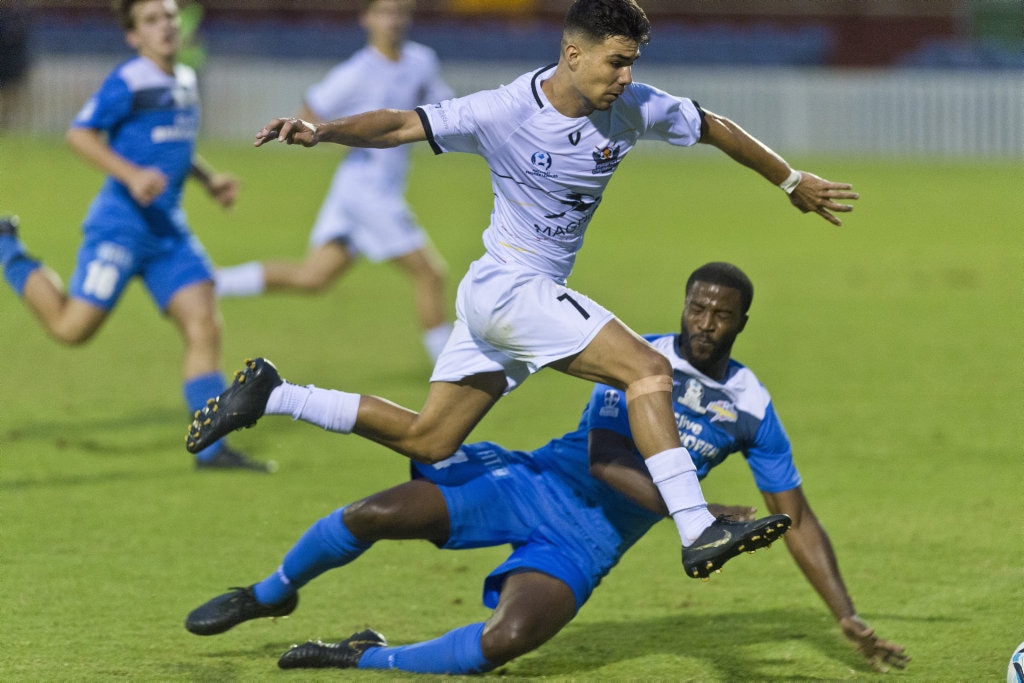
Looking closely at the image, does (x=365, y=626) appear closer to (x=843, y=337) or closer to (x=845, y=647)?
(x=845, y=647)

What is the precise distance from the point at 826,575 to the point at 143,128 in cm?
525

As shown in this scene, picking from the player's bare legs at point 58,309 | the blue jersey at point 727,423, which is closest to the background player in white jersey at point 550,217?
the blue jersey at point 727,423

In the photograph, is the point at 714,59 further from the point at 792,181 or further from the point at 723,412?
the point at 723,412

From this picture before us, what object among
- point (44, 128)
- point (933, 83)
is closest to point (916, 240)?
point (933, 83)

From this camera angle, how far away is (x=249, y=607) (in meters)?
5.41

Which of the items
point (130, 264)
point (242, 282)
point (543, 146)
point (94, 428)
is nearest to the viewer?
point (543, 146)

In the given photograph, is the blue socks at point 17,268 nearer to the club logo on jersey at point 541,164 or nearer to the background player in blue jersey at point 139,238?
the background player in blue jersey at point 139,238

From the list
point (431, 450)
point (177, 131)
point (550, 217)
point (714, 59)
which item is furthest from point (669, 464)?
point (714, 59)

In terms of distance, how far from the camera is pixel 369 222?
36.4ft

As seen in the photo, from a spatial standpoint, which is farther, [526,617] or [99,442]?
[99,442]

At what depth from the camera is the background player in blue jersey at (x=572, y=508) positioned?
5148 millimetres

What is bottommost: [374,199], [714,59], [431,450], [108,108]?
[431,450]

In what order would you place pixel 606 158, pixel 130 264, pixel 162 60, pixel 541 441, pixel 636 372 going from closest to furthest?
pixel 636 372 → pixel 606 158 → pixel 130 264 → pixel 162 60 → pixel 541 441

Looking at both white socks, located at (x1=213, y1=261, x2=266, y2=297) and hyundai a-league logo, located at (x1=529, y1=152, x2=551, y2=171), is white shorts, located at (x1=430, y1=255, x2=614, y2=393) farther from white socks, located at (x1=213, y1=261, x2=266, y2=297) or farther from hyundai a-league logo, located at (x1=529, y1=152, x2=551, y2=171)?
white socks, located at (x1=213, y1=261, x2=266, y2=297)
